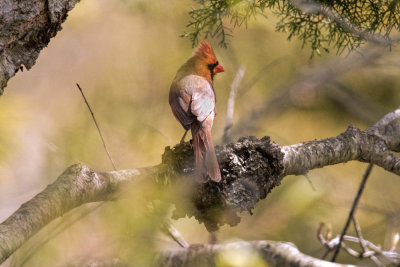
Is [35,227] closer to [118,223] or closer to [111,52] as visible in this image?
[118,223]

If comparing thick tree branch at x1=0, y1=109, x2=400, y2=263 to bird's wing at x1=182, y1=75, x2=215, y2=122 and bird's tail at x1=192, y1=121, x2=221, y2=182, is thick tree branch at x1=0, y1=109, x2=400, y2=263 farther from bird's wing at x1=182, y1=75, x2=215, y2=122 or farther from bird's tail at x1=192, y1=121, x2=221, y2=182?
bird's wing at x1=182, y1=75, x2=215, y2=122

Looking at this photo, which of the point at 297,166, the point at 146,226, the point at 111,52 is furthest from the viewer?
the point at 111,52

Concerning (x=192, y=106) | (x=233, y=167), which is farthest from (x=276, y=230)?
(x=192, y=106)

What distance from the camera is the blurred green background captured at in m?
3.80

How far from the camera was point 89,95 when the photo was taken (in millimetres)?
5359

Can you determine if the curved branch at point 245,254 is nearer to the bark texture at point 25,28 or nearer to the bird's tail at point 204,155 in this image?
the bird's tail at point 204,155

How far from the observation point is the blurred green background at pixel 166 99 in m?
3.80

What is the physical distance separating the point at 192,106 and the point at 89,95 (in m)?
2.16

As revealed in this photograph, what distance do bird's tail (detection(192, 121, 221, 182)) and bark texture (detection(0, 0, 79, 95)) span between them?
0.84 meters

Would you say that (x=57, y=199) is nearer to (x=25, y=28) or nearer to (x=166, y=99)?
(x=25, y=28)

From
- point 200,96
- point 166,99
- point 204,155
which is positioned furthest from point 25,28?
point 166,99

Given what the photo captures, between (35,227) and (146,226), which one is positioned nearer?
(146,226)

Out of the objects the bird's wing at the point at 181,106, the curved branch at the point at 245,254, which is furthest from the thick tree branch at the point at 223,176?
the bird's wing at the point at 181,106

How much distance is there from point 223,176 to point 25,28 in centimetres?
106
